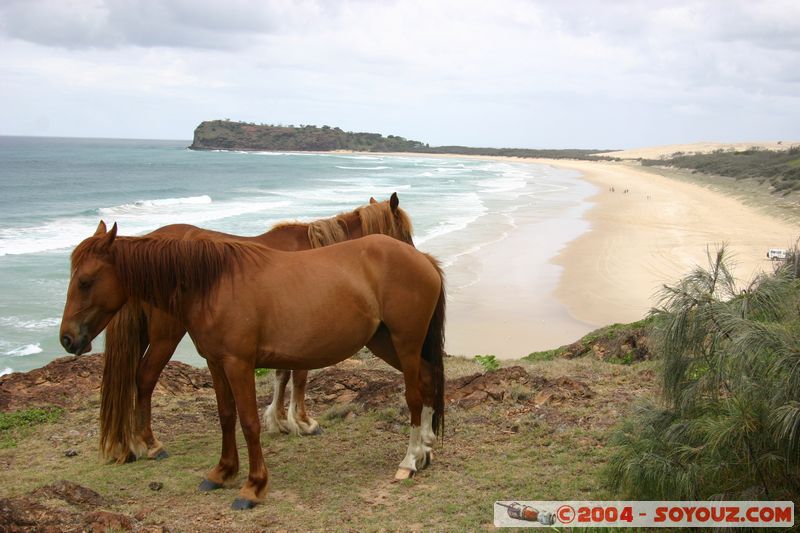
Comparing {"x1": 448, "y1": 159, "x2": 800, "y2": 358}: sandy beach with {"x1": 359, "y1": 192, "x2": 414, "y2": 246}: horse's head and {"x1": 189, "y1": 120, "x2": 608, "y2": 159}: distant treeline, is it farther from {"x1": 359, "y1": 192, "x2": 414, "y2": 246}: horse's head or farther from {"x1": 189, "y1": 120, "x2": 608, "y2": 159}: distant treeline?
{"x1": 189, "y1": 120, "x2": 608, "y2": 159}: distant treeline

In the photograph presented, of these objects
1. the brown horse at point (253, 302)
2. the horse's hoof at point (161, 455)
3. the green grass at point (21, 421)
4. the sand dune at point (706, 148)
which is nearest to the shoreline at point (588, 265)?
the green grass at point (21, 421)

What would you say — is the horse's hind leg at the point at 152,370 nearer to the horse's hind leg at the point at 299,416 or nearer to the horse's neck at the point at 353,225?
the horse's hind leg at the point at 299,416

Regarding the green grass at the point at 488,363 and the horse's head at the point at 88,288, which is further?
the green grass at the point at 488,363

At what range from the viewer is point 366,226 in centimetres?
663

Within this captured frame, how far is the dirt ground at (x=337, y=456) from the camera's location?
Answer: 4.53m

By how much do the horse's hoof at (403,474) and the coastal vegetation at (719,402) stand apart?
149 cm

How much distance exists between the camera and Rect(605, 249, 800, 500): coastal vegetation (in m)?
3.69

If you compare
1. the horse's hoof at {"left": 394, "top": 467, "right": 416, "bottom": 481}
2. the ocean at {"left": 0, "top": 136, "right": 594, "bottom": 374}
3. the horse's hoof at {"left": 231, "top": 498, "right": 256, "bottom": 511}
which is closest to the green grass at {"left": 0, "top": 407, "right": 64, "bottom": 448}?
the horse's hoof at {"left": 231, "top": 498, "right": 256, "bottom": 511}

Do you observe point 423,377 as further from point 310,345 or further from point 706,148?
point 706,148

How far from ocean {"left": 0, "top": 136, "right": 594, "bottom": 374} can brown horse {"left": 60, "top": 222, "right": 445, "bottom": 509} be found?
7.79 meters

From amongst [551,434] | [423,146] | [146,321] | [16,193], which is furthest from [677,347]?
[423,146]

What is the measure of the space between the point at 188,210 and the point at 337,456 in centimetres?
3291

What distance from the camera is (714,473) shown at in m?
3.92

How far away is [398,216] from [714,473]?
3743 mm
